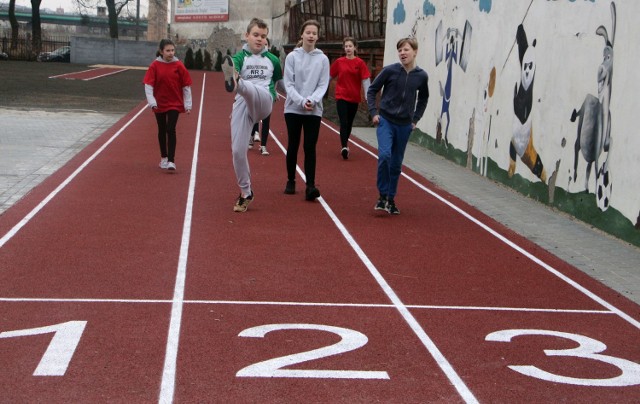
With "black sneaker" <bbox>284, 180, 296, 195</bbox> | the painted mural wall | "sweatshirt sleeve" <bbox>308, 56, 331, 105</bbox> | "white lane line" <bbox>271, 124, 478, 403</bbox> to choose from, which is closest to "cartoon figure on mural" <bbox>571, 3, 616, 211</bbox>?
the painted mural wall

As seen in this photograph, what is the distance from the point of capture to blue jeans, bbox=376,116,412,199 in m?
10.4

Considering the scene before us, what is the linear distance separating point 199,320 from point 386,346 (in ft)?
4.02

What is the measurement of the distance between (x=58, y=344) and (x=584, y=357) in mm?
3080

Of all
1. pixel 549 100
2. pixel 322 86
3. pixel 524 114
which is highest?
pixel 322 86

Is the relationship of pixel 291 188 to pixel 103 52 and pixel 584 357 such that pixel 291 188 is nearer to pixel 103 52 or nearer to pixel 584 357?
pixel 584 357

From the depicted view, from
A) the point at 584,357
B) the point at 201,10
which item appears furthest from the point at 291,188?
the point at 201,10

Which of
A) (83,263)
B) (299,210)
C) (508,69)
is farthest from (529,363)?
(508,69)

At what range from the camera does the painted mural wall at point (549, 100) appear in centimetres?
952

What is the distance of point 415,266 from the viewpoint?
801cm

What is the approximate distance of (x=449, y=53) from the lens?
16.3m

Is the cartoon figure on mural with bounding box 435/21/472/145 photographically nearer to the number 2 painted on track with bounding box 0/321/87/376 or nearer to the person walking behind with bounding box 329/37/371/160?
the person walking behind with bounding box 329/37/371/160

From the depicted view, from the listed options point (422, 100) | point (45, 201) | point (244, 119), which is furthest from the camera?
point (422, 100)

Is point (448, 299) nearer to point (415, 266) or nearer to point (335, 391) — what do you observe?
point (415, 266)

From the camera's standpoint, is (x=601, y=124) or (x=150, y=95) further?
(x=150, y=95)
